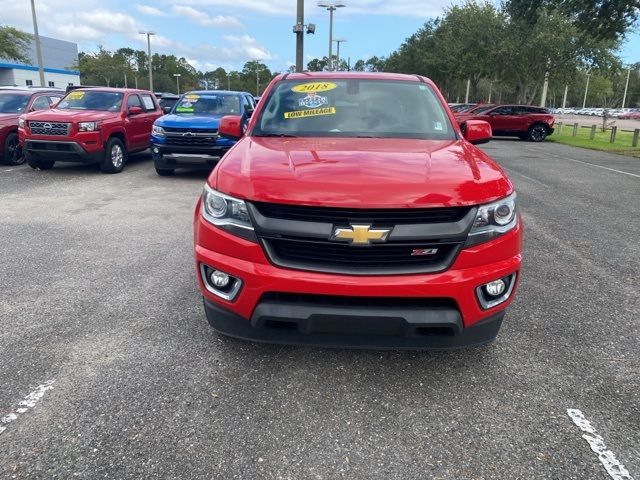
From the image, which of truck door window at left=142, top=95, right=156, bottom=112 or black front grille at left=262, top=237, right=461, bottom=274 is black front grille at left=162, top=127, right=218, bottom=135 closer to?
truck door window at left=142, top=95, right=156, bottom=112

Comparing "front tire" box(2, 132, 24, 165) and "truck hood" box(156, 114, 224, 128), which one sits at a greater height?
"truck hood" box(156, 114, 224, 128)

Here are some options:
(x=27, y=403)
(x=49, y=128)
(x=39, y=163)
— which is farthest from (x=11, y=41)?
(x=27, y=403)

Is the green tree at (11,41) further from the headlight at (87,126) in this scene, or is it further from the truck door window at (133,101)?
the headlight at (87,126)

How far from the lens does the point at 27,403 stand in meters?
2.68

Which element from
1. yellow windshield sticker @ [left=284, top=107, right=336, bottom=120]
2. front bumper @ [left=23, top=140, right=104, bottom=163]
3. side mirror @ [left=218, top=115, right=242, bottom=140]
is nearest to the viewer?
yellow windshield sticker @ [left=284, top=107, right=336, bottom=120]

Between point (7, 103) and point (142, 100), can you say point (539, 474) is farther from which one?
point (7, 103)

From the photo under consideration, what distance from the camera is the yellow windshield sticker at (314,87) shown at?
4.22 meters

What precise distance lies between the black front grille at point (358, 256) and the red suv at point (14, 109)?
35.0 feet

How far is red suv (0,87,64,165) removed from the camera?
35.7 ft

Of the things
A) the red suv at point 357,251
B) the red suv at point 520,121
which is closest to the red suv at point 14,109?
the red suv at point 357,251

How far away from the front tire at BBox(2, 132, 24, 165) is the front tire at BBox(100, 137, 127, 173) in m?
2.22

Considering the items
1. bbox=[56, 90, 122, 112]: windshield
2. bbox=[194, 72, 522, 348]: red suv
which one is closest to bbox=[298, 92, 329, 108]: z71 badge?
bbox=[194, 72, 522, 348]: red suv

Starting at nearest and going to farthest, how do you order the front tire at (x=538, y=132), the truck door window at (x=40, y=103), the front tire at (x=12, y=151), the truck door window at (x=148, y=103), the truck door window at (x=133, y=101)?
the front tire at (x=12, y=151)
the truck door window at (x=133, y=101)
the truck door window at (x=40, y=103)
the truck door window at (x=148, y=103)
the front tire at (x=538, y=132)

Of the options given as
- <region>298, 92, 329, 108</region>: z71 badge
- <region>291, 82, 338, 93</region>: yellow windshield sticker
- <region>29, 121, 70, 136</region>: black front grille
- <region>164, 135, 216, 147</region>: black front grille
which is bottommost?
<region>164, 135, 216, 147</region>: black front grille
